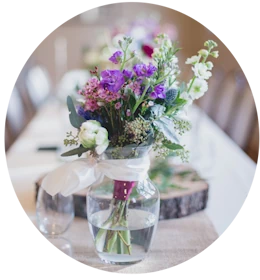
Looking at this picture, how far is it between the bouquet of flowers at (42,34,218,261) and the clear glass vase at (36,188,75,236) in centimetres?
19

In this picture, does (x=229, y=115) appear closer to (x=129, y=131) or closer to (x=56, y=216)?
(x=56, y=216)

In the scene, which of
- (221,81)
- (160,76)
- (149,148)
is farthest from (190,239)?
(221,81)

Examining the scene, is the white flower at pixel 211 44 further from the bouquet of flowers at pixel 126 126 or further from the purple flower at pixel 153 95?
the purple flower at pixel 153 95

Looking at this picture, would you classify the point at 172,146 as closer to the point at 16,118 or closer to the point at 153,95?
the point at 153,95

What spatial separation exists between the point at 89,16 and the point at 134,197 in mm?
4029

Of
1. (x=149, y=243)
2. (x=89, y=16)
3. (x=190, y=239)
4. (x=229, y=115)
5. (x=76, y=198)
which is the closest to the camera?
Answer: (x=149, y=243)

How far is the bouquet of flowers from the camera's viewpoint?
718 mm

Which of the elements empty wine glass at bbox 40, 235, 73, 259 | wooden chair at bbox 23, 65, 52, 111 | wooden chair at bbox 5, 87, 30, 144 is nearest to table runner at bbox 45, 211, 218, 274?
empty wine glass at bbox 40, 235, 73, 259

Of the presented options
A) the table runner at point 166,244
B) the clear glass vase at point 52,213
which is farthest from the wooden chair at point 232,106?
the clear glass vase at point 52,213

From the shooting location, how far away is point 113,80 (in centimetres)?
72

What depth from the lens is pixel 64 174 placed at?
2.59ft

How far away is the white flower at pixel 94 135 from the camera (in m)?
0.70

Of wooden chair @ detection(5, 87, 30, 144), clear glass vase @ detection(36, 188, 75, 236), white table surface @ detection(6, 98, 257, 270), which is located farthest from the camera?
wooden chair @ detection(5, 87, 30, 144)

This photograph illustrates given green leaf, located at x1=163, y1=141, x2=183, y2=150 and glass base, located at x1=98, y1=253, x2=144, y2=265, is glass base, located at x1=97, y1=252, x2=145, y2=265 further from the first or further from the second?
green leaf, located at x1=163, y1=141, x2=183, y2=150
